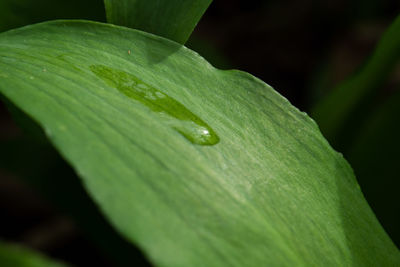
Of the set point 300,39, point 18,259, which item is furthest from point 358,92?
point 300,39

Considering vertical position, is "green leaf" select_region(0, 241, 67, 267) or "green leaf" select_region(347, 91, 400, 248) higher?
"green leaf" select_region(347, 91, 400, 248)

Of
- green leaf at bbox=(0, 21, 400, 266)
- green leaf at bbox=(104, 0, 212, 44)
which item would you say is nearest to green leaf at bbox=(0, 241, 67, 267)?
green leaf at bbox=(0, 21, 400, 266)

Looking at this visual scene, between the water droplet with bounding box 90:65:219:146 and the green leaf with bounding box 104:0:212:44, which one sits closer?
the water droplet with bounding box 90:65:219:146

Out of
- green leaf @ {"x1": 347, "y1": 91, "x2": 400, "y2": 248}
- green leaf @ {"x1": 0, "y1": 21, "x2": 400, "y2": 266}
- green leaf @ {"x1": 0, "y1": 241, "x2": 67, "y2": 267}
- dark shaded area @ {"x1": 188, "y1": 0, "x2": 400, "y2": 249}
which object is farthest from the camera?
dark shaded area @ {"x1": 188, "y1": 0, "x2": 400, "y2": 249}

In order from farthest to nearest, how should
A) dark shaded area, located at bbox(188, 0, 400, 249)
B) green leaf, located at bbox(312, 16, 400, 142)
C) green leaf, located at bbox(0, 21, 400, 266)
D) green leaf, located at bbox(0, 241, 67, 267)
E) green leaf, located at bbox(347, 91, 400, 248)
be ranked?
dark shaded area, located at bbox(188, 0, 400, 249)
green leaf, located at bbox(347, 91, 400, 248)
green leaf, located at bbox(312, 16, 400, 142)
green leaf, located at bbox(0, 241, 67, 267)
green leaf, located at bbox(0, 21, 400, 266)

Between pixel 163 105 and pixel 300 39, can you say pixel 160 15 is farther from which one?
pixel 300 39

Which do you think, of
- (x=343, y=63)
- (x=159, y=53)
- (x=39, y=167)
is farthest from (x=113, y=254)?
(x=343, y=63)

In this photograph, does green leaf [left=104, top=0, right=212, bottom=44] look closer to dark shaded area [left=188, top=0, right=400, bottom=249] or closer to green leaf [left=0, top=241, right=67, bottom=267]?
green leaf [left=0, top=241, right=67, bottom=267]

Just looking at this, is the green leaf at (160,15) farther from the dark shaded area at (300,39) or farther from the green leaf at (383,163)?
the dark shaded area at (300,39)
